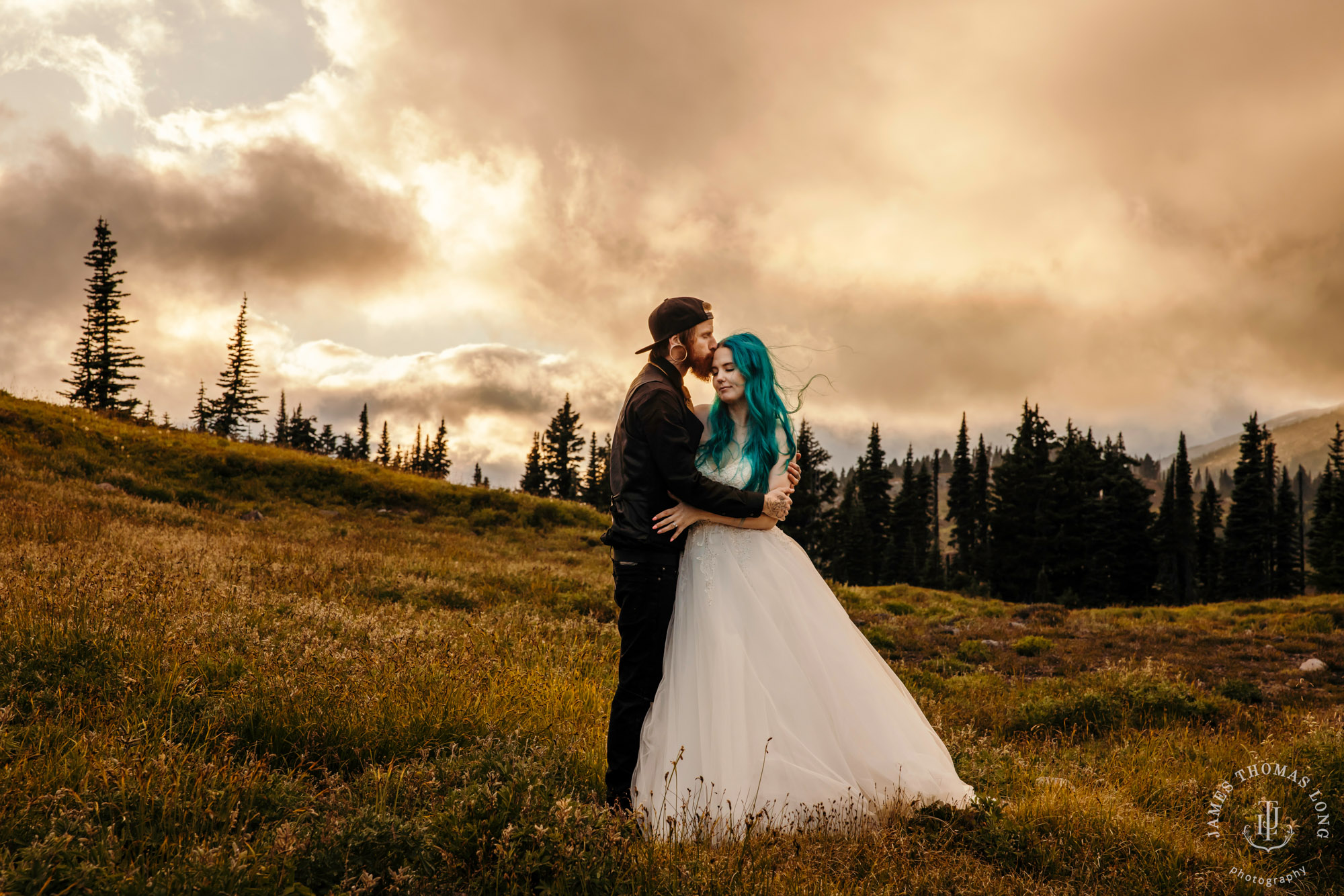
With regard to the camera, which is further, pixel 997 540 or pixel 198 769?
pixel 997 540

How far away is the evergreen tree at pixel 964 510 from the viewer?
75875 millimetres

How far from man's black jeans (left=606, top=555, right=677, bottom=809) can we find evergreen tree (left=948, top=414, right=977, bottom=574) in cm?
7319

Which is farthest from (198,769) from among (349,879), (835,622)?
(835,622)

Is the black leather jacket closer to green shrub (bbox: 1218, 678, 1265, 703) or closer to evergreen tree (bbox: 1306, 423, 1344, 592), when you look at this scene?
green shrub (bbox: 1218, 678, 1265, 703)

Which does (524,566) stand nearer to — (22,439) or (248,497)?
(248,497)

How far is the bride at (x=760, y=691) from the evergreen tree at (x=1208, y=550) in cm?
8059

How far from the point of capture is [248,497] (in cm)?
2097

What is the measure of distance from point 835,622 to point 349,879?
3.06m

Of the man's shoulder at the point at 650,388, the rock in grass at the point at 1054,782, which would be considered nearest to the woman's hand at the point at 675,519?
the man's shoulder at the point at 650,388

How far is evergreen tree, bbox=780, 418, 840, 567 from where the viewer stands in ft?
213

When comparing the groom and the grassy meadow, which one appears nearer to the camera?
the grassy meadow

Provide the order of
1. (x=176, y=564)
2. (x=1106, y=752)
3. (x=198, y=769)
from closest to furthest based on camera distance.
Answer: (x=198, y=769)
(x=1106, y=752)
(x=176, y=564)

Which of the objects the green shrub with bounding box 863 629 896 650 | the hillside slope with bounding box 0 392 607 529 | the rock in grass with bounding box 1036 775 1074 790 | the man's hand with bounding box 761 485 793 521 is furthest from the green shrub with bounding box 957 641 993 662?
the hillside slope with bounding box 0 392 607 529

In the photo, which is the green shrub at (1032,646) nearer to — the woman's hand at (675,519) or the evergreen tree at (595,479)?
the woman's hand at (675,519)
